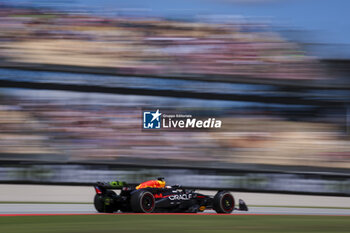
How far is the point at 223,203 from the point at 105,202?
2702mm

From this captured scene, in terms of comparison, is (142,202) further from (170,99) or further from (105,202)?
(170,99)

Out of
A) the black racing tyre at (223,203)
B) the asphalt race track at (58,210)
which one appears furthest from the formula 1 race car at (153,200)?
the asphalt race track at (58,210)

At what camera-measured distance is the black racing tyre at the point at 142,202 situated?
1056 centimetres

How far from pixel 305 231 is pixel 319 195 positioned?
10335mm

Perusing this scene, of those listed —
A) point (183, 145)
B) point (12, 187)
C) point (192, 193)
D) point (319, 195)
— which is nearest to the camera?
point (192, 193)

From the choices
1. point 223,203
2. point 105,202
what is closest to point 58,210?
point 105,202

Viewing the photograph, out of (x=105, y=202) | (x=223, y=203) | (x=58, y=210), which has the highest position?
(x=105, y=202)

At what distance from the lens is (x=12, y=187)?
15633 mm

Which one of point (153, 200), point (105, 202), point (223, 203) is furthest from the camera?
point (223, 203)

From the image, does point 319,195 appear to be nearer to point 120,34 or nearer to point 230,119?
point 230,119

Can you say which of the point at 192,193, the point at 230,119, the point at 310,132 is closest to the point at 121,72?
the point at 230,119

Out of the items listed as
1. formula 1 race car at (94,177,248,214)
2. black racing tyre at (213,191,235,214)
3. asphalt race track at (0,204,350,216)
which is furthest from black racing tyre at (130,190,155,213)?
black racing tyre at (213,191,235,214)

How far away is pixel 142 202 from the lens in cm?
1064

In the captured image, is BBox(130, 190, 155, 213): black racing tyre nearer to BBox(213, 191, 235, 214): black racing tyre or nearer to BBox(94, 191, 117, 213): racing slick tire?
BBox(94, 191, 117, 213): racing slick tire
